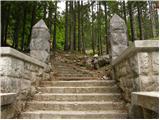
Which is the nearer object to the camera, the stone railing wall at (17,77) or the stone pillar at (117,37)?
the stone railing wall at (17,77)

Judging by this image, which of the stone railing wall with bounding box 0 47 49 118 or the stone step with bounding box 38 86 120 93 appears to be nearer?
the stone railing wall with bounding box 0 47 49 118

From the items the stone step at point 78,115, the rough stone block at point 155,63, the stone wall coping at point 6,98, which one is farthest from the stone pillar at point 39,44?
the rough stone block at point 155,63

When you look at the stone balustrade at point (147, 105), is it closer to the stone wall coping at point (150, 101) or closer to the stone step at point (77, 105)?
the stone wall coping at point (150, 101)

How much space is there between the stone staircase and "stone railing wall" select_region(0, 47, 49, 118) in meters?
0.24

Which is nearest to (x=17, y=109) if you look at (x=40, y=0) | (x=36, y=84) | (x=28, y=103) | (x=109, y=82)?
(x=28, y=103)

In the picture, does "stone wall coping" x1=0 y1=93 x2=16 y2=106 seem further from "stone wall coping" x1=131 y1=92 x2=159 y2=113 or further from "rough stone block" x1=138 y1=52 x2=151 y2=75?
"rough stone block" x1=138 y1=52 x2=151 y2=75

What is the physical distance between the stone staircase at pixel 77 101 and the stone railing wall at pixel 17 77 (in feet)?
0.79

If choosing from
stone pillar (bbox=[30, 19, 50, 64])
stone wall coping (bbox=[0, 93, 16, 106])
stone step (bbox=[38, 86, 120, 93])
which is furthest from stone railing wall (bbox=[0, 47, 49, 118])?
stone pillar (bbox=[30, 19, 50, 64])

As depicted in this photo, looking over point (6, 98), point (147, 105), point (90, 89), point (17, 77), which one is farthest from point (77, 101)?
point (147, 105)

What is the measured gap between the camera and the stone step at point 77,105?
4215mm

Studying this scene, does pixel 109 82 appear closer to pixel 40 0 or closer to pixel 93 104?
pixel 93 104

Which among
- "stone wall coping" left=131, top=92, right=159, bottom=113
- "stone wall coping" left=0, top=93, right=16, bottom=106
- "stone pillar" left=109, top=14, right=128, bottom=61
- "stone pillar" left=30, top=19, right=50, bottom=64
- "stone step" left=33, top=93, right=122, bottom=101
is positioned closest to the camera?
"stone wall coping" left=131, top=92, right=159, bottom=113

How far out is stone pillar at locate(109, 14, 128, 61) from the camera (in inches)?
227

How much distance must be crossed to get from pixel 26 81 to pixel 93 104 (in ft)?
4.67
